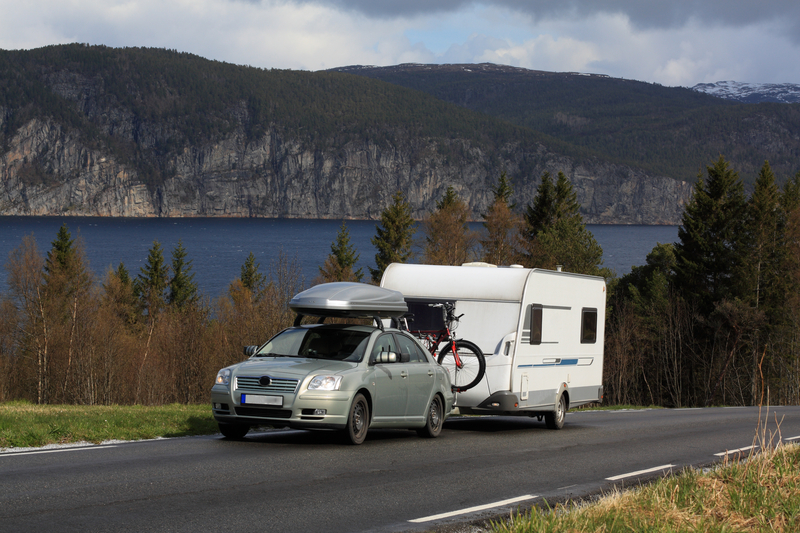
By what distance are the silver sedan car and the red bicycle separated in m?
0.90

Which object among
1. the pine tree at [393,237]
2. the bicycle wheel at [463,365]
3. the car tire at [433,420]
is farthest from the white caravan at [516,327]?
the pine tree at [393,237]

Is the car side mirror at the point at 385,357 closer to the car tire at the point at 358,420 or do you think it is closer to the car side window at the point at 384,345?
the car side window at the point at 384,345

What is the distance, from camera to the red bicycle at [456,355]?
14.4m

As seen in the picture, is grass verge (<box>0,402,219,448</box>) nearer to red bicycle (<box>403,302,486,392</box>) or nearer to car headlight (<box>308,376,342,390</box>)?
car headlight (<box>308,376,342,390</box>)

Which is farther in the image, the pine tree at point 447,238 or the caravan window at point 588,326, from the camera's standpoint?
the pine tree at point 447,238

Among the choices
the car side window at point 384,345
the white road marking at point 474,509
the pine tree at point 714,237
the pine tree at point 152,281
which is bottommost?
the white road marking at point 474,509

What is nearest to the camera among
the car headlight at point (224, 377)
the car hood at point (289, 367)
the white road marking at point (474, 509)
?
the white road marking at point (474, 509)

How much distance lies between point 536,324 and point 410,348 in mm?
3179

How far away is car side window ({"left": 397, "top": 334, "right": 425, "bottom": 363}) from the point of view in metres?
12.9

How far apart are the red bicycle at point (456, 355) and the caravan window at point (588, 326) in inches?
146

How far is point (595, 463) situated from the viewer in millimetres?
11227

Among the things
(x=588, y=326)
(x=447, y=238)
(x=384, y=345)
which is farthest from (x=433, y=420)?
(x=447, y=238)

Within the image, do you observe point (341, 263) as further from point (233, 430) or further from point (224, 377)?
point (224, 377)

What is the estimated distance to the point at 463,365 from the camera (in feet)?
47.8
